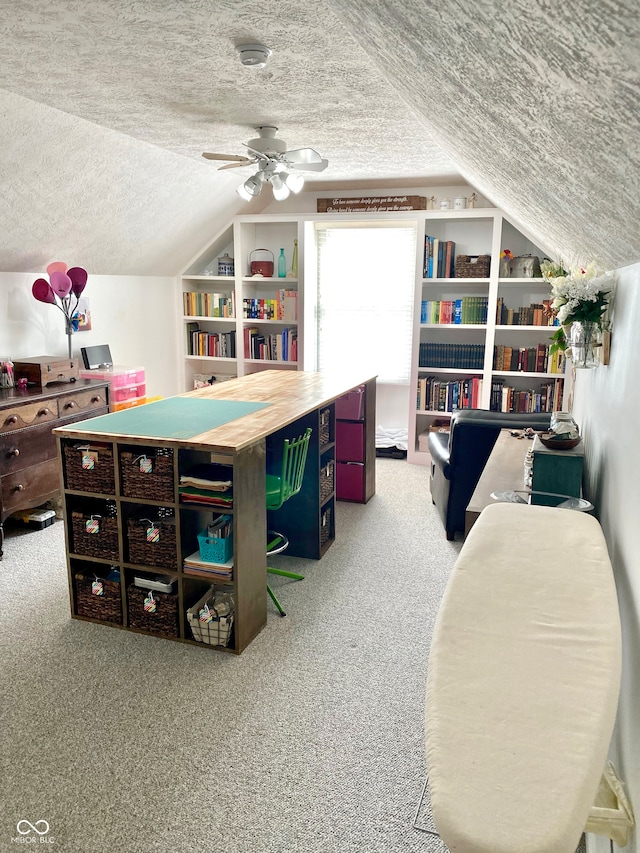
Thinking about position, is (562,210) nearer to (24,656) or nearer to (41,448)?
(24,656)

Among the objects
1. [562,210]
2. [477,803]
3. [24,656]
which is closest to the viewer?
Answer: [477,803]

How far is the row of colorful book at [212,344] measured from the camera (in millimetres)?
6363

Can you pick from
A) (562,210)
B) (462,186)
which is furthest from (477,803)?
(462,186)

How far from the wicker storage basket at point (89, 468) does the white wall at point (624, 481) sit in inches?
80.2

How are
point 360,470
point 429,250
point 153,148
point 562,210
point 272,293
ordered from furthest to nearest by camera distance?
point 272,293 → point 429,250 → point 360,470 → point 153,148 → point 562,210

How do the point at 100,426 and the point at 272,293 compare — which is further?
the point at 272,293

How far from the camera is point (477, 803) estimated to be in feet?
3.44

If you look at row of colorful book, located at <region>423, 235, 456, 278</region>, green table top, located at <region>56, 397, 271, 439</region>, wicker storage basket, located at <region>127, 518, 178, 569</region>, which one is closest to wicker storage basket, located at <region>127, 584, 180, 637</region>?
wicker storage basket, located at <region>127, 518, 178, 569</region>

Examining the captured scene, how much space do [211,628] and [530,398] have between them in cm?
376

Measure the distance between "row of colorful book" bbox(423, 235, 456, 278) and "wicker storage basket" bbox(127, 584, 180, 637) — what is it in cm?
385

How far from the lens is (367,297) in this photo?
6160mm

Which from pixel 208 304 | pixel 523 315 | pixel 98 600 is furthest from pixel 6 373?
pixel 523 315

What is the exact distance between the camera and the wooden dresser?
3.76 m

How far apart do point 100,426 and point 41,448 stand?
1364 millimetres
